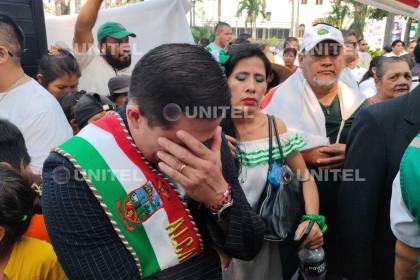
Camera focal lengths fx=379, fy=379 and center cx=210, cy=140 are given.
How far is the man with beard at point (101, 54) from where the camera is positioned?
10.3 ft

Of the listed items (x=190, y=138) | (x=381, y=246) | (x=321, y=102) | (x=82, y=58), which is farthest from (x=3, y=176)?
(x=82, y=58)

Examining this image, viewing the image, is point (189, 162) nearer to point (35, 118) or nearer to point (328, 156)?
point (35, 118)

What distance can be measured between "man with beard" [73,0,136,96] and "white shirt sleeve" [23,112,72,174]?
137 cm

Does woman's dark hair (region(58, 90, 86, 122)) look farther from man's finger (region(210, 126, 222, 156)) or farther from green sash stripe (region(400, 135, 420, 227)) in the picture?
green sash stripe (region(400, 135, 420, 227))

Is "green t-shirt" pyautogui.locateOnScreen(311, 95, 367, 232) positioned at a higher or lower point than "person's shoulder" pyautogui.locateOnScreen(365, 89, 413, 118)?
lower

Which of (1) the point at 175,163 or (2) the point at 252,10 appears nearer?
(1) the point at 175,163

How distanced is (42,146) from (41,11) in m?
1.71

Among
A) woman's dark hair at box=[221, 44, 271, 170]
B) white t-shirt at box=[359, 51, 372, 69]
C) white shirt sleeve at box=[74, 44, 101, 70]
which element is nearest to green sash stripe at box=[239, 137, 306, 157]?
woman's dark hair at box=[221, 44, 271, 170]

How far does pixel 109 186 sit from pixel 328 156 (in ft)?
4.74

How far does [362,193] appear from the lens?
163 cm

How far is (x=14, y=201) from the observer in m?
1.27

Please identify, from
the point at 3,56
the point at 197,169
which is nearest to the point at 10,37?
the point at 3,56

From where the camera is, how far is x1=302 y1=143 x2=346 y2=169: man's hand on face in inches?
80.7

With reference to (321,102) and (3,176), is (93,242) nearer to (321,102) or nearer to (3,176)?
(3,176)
